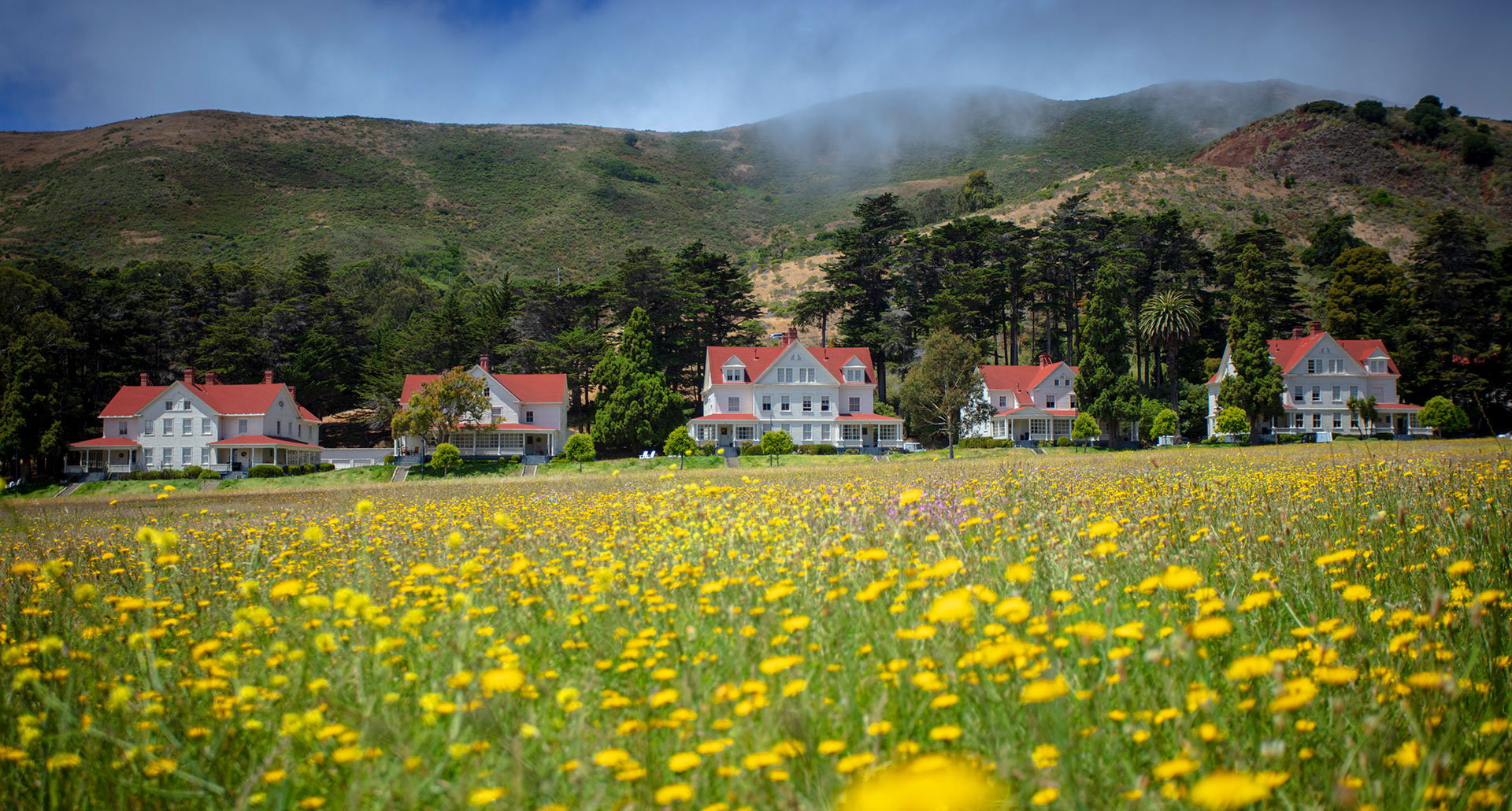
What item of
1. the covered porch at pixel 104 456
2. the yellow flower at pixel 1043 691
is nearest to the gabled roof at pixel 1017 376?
the yellow flower at pixel 1043 691

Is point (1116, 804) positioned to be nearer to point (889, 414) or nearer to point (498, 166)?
point (889, 414)

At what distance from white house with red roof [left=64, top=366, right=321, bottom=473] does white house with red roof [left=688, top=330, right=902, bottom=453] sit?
29.9 m

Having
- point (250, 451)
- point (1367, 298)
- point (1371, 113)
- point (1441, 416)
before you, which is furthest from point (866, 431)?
point (1371, 113)

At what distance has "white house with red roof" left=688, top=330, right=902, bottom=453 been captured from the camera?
5406 centimetres

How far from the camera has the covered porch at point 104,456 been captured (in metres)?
47.1

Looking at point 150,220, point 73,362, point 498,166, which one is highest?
point 498,166

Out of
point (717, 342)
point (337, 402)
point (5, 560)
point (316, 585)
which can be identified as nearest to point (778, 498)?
point (316, 585)

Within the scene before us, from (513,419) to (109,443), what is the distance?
84.2 feet

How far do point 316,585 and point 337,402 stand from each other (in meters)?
66.3

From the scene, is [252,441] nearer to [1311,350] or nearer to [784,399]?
[784,399]

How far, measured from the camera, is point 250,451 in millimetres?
49438

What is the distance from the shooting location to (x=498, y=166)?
157 m

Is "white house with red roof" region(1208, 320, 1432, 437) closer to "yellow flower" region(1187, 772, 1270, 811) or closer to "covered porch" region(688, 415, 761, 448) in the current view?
"covered porch" region(688, 415, 761, 448)

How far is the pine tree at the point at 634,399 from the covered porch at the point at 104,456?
3129cm
